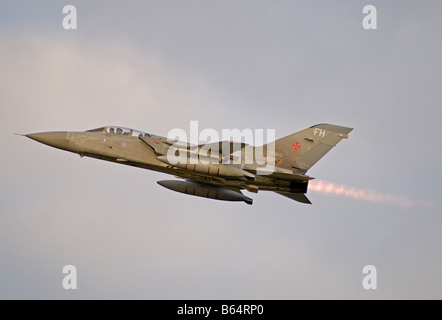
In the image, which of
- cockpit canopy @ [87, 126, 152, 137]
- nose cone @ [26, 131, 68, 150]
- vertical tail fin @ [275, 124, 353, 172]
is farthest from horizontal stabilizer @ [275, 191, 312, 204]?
nose cone @ [26, 131, 68, 150]

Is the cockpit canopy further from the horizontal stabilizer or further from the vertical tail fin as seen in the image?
the horizontal stabilizer

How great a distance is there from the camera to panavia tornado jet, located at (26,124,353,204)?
1438 inches

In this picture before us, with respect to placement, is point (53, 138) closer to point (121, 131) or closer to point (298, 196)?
point (121, 131)

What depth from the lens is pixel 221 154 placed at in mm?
37094

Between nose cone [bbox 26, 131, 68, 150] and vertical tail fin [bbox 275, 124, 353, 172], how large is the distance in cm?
1021

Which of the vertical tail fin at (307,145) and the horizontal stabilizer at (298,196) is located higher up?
the vertical tail fin at (307,145)

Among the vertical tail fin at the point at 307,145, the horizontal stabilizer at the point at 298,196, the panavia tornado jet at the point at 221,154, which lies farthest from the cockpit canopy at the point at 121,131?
the horizontal stabilizer at the point at 298,196

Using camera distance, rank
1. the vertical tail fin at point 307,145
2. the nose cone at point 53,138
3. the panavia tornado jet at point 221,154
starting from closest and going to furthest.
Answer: the panavia tornado jet at point 221,154 < the nose cone at point 53,138 < the vertical tail fin at point 307,145

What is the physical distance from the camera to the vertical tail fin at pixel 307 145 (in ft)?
126

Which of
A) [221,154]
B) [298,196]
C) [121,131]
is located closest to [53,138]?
[121,131]

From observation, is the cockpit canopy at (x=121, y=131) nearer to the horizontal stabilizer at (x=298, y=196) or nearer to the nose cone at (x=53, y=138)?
the nose cone at (x=53, y=138)

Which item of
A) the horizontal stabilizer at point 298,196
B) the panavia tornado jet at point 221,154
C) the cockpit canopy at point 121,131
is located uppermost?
the cockpit canopy at point 121,131

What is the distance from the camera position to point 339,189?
40.2m
